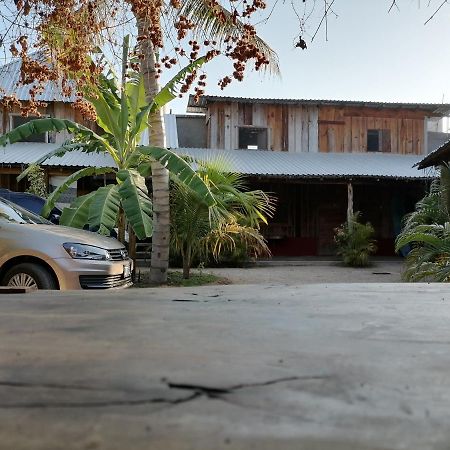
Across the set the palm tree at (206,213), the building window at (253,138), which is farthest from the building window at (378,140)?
the palm tree at (206,213)

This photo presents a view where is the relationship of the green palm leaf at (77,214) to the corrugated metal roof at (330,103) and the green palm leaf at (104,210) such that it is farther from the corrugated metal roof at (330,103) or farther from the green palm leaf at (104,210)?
the corrugated metal roof at (330,103)

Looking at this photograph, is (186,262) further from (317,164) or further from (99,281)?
(317,164)

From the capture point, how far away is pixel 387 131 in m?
17.1

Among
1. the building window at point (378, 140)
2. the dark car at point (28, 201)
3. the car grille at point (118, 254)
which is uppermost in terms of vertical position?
the building window at point (378, 140)

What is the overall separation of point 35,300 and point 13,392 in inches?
45.9

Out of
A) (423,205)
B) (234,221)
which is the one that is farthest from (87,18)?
(423,205)

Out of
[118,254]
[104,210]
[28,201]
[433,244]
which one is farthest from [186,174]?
[28,201]

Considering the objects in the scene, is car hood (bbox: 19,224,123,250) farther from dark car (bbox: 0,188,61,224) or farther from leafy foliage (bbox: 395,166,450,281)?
leafy foliage (bbox: 395,166,450,281)

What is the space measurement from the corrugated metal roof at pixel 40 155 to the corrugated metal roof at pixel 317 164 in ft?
8.56

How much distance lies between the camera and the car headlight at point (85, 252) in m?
5.69

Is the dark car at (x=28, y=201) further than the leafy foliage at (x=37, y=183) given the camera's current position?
No

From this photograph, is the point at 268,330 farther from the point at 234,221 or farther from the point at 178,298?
the point at 234,221

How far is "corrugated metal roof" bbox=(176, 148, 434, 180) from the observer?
1384 centimetres

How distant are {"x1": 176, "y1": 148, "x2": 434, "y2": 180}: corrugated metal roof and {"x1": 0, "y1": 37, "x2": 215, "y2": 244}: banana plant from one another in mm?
4692
